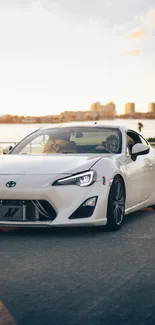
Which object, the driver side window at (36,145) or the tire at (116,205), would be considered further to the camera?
the driver side window at (36,145)

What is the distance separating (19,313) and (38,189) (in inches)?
129

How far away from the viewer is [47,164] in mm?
8383

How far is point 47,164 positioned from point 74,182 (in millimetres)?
548

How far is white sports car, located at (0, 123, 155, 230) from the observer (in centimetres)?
793

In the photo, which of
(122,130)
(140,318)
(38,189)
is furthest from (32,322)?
(122,130)

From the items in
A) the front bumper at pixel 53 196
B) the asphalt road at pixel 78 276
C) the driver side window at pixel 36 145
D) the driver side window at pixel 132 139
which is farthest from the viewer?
the driver side window at pixel 132 139

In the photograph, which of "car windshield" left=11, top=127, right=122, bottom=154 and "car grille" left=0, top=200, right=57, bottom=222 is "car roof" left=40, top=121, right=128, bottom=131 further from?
"car grille" left=0, top=200, right=57, bottom=222

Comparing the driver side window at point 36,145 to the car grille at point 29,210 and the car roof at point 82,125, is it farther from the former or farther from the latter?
the car grille at point 29,210

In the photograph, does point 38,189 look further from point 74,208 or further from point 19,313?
point 19,313

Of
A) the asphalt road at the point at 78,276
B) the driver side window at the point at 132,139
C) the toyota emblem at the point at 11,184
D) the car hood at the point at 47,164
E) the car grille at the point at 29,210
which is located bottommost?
the asphalt road at the point at 78,276

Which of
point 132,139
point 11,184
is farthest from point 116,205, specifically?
point 132,139

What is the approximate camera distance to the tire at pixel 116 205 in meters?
8.31

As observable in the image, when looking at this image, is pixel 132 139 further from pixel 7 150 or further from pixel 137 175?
pixel 7 150

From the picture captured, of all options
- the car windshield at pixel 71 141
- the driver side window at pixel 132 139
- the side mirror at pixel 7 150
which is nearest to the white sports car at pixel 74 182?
the car windshield at pixel 71 141
